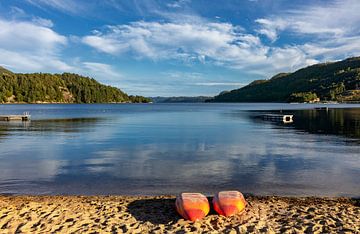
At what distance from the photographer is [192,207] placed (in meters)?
15.0

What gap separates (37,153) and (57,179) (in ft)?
41.9

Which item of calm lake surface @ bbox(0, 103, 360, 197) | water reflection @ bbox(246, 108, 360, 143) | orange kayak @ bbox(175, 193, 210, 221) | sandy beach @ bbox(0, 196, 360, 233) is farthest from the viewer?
water reflection @ bbox(246, 108, 360, 143)

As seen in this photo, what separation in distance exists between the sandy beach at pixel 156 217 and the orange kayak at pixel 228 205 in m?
0.31

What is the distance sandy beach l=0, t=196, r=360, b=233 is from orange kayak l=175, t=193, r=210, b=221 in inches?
10.8

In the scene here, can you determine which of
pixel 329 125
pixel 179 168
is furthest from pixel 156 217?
pixel 329 125

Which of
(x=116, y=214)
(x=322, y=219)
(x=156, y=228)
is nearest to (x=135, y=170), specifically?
(x=116, y=214)

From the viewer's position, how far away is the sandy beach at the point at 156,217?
45.5 feet

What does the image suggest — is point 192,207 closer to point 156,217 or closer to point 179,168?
point 156,217

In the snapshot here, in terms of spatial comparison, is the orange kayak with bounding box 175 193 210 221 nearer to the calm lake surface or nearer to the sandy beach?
the sandy beach

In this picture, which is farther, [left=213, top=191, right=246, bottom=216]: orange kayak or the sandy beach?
[left=213, top=191, right=246, bottom=216]: orange kayak

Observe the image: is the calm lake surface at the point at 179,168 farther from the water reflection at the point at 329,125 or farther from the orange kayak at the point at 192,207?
the water reflection at the point at 329,125

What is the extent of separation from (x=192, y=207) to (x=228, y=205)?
1.70m

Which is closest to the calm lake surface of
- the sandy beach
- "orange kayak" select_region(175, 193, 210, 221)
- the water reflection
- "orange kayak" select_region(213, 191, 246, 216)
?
the sandy beach

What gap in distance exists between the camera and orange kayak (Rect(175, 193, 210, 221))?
1488 centimetres
